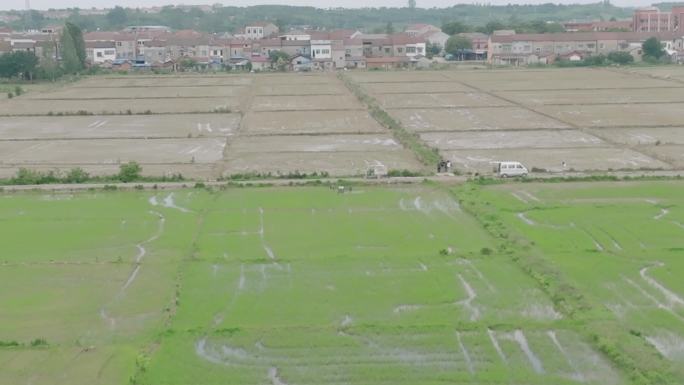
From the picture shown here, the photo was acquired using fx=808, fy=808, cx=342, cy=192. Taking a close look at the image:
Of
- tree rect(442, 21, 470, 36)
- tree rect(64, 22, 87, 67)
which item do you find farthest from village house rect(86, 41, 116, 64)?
tree rect(442, 21, 470, 36)

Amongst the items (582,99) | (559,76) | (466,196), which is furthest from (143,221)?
(559,76)

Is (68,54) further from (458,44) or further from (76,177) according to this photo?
(76,177)

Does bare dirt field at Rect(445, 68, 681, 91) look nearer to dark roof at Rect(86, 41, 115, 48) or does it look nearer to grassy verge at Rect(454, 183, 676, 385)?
grassy verge at Rect(454, 183, 676, 385)

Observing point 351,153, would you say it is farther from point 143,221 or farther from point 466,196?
point 143,221

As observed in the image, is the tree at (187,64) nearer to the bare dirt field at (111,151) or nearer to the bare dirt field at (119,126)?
the bare dirt field at (119,126)

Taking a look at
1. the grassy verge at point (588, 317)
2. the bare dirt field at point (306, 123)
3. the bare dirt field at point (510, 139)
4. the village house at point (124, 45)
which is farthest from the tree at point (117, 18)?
the grassy verge at point (588, 317)

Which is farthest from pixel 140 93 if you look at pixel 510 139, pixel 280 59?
pixel 510 139
